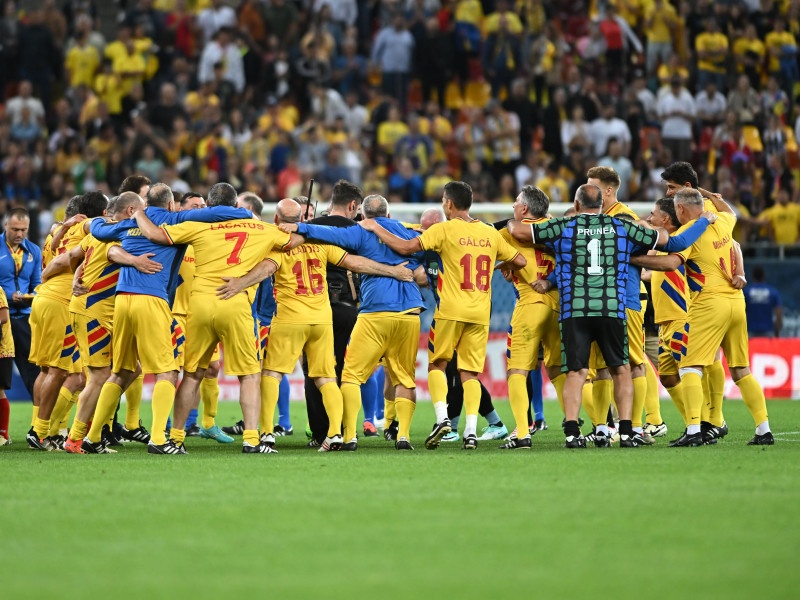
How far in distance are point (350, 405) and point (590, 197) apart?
288 centimetres

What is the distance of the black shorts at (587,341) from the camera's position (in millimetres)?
10023

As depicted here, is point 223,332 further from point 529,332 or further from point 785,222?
point 785,222

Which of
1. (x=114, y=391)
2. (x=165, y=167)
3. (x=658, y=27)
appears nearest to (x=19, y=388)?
(x=165, y=167)

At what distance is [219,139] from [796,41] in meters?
12.3

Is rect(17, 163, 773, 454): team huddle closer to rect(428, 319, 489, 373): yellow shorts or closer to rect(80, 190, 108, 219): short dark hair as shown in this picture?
rect(428, 319, 489, 373): yellow shorts

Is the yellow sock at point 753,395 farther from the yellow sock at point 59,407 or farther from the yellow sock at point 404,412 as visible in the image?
the yellow sock at point 59,407

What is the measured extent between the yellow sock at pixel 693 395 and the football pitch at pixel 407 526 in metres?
0.59

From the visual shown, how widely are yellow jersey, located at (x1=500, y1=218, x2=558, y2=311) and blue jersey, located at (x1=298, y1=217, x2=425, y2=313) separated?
944 mm

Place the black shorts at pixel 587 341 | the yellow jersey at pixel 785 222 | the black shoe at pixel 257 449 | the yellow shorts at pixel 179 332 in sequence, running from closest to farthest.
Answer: the black shorts at pixel 587 341 → the black shoe at pixel 257 449 → the yellow shorts at pixel 179 332 → the yellow jersey at pixel 785 222

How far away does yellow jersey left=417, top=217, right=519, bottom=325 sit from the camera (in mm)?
10320

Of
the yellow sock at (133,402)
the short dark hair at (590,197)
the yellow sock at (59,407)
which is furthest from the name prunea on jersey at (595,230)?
the yellow sock at (59,407)

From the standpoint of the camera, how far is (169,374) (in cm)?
1002

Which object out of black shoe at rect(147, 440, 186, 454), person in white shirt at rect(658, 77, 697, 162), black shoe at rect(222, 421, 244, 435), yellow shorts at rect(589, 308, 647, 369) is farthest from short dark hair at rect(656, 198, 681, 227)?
person in white shirt at rect(658, 77, 697, 162)

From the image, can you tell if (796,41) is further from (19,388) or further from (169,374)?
(169,374)
